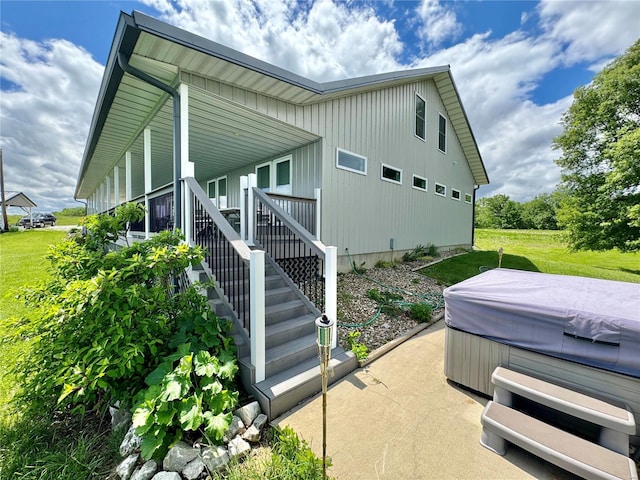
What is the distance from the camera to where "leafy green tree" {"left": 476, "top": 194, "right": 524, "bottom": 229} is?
4228cm

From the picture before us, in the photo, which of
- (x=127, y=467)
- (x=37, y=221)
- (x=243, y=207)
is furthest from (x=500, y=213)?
(x=37, y=221)

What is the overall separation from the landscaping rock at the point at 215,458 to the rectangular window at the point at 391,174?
7468mm

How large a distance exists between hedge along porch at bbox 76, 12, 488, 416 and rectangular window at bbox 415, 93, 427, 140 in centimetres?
7

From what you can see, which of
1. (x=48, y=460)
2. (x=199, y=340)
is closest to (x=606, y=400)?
(x=199, y=340)

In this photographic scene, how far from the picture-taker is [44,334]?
2195mm

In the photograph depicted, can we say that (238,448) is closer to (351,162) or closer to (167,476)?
(167,476)

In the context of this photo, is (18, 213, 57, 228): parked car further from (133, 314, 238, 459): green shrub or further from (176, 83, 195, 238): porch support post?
(133, 314, 238, 459): green shrub

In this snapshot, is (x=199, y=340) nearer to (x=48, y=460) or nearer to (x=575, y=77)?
(x=48, y=460)

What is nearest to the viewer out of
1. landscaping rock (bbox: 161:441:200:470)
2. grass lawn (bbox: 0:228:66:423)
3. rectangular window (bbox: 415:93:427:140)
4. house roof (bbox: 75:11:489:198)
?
landscaping rock (bbox: 161:441:200:470)

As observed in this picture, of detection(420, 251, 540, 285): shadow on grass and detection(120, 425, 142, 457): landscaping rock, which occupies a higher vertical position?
→ detection(420, 251, 540, 285): shadow on grass

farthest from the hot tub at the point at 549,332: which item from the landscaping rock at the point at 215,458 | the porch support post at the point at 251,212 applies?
the porch support post at the point at 251,212

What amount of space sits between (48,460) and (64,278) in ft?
5.53

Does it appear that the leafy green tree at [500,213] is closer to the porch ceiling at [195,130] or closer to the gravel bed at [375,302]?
the gravel bed at [375,302]

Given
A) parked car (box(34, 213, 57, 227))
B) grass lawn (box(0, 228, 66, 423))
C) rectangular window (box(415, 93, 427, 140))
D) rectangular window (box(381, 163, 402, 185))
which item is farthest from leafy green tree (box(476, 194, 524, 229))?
parked car (box(34, 213, 57, 227))
